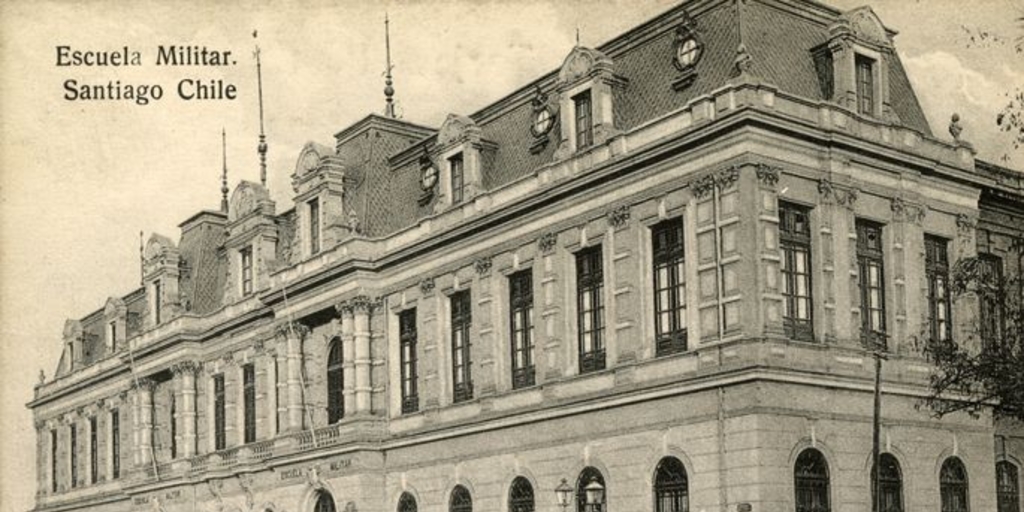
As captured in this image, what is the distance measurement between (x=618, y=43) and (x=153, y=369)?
25.7 m

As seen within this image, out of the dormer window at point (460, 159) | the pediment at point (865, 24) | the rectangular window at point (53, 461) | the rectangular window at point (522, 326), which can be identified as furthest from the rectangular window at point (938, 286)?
the rectangular window at point (53, 461)

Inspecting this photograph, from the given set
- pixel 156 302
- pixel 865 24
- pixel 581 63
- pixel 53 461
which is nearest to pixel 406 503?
pixel 581 63

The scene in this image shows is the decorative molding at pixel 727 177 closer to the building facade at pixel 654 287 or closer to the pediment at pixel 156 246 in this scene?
the building facade at pixel 654 287

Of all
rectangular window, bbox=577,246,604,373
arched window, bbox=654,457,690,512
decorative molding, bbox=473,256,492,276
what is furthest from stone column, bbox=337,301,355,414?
arched window, bbox=654,457,690,512

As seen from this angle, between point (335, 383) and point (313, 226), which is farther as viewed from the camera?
point (313, 226)

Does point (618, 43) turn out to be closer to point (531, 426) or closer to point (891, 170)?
point (891, 170)

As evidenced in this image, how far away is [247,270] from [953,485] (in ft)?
82.6

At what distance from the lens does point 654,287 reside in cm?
2947

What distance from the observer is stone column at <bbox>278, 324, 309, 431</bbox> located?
4122cm

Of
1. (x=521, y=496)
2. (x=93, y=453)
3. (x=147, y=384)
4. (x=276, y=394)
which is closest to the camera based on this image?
(x=521, y=496)

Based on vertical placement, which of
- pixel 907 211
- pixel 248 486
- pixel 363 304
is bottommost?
pixel 248 486

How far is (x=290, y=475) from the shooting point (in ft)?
134

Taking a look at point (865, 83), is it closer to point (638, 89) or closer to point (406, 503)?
point (638, 89)

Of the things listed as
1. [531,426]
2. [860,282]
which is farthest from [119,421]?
[860,282]
